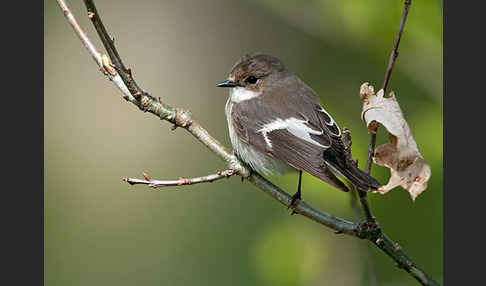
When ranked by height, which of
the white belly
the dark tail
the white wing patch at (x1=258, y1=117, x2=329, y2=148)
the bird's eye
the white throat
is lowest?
the dark tail

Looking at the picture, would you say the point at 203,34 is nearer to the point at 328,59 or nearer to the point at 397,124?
the point at 328,59

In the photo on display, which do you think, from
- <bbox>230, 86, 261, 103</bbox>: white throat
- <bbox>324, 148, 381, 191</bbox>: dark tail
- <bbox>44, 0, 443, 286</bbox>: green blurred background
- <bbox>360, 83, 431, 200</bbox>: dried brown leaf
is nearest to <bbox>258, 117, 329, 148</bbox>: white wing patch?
<bbox>324, 148, 381, 191</bbox>: dark tail

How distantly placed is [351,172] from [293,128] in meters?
0.80

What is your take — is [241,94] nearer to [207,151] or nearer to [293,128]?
[293,128]

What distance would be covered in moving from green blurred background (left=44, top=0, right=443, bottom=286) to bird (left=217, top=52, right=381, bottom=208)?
146 millimetres

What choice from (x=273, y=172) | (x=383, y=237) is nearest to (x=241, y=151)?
(x=273, y=172)

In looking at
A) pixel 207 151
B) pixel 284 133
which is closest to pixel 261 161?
pixel 284 133

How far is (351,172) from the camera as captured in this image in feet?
9.16

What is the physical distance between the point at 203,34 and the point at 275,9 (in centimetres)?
396

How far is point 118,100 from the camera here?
699 cm

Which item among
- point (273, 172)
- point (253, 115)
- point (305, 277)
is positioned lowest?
point (305, 277)

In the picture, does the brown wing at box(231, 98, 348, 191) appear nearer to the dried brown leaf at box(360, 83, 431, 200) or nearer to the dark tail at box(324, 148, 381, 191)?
the dark tail at box(324, 148, 381, 191)

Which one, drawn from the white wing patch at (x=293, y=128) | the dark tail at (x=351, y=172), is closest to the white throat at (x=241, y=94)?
the white wing patch at (x=293, y=128)

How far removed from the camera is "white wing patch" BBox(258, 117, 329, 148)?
11.2ft
